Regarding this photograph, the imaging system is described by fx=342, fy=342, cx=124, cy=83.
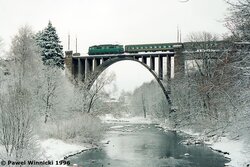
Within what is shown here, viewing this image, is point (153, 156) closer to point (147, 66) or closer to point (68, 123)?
point (68, 123)

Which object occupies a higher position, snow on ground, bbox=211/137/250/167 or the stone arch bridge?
the stone arch bridge

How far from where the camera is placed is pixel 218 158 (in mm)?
20234

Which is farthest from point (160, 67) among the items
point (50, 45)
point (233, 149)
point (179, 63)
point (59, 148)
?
point (59, 148)

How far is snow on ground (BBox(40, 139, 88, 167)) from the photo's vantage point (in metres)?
20.3

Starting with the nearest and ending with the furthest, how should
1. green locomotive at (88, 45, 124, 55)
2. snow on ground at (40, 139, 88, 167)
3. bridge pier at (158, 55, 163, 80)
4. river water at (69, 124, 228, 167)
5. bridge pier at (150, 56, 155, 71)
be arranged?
1. river water at (69, 124, 228, 167)
2. snow on ground at (40, 139, 88, 167)
3. bridge pier at (158, 55, 163, 80)
4. bridge pier at (150, 56, 155, 71)
5. green locomotive at (88, 45, 124, 55)

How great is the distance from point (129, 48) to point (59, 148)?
23248 mm

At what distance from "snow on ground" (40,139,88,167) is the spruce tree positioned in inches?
541

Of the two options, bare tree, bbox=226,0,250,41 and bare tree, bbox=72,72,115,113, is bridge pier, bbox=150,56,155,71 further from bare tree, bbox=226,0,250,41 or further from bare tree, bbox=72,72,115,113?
A: bare tree, bbox=226,0,250,41

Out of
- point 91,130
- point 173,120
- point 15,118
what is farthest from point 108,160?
point 173,120

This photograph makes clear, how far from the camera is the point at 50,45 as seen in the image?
35.8 m

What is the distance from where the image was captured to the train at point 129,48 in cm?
4159

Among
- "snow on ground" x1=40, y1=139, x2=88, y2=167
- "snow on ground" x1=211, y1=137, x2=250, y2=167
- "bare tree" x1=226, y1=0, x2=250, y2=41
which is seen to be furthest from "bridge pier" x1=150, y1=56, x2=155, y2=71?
"bare tree" x1=226, y1=0, x2=250, y2=41

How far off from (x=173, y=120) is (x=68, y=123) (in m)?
19.4

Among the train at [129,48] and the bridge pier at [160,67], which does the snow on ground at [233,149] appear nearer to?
the bridge pier at [160,67]
